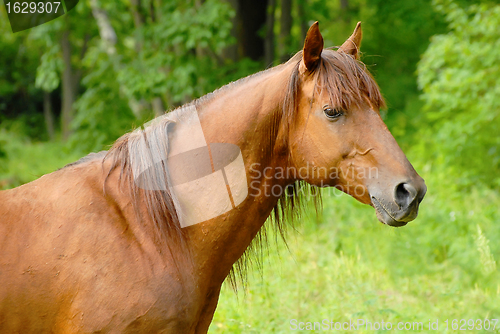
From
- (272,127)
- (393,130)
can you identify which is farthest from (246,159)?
(393,130)

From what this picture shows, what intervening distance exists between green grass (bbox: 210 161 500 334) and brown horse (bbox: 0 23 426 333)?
29.8 inches

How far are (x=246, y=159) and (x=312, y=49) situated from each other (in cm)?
62

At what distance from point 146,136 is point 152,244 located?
0.55 m

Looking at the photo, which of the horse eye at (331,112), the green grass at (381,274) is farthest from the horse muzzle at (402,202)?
the green grass at (381,274)

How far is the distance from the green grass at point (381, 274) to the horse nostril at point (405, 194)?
3.00 ft

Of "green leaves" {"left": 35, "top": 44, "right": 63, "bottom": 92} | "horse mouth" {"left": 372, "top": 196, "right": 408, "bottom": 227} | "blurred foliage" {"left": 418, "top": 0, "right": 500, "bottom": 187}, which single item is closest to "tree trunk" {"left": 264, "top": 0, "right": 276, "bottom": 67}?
"blurred foliage" {"left": 418, "top": 0, "right": 500, "bottom": 187}

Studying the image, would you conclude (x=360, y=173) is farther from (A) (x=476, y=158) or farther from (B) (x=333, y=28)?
(B) (x=333, y=28)

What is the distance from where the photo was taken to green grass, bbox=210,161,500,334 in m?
3.78

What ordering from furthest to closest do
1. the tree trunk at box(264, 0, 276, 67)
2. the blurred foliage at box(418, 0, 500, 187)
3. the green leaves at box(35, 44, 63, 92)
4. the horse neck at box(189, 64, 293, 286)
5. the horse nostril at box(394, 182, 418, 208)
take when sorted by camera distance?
the green leaves at box(35, 44, 63, 92), the tree trunk at box(264, 0, 276, 67), the blurred foliage at box(418, 0, 500, 187), the horse neck at box(189, 64, 293, 286), the horse nostril at box(394, 182, 418, 208)

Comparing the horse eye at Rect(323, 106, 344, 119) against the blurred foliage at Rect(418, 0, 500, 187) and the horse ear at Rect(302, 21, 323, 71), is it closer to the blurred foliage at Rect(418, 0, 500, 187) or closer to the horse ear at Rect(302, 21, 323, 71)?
the horse ear at Rect(302, 21, 323, 71)

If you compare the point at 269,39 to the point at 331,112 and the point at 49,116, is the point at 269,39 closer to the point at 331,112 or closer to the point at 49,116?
the point at 331,112

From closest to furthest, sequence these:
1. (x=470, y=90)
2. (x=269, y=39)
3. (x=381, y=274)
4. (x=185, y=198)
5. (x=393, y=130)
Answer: (x=185, y=198) → (x=381, y=274) → (x=470, y=90) → (x=269, y=39) → (x=393, y=130)

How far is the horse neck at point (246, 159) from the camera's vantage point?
2.21 m

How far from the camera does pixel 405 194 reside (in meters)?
1.98
